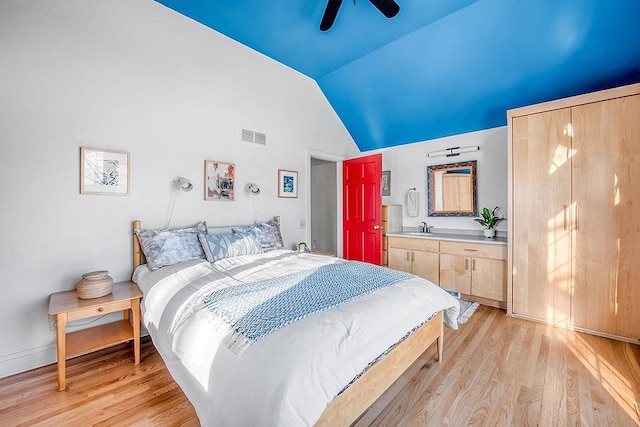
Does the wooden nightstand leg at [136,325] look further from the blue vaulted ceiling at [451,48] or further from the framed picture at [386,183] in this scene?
the framed picture at [386,183]

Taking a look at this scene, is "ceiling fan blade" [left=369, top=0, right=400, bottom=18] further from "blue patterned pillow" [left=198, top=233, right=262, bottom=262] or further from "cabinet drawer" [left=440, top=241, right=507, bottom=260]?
"cabinet drawer" [left=440, top=241, right=507, bottom=260]

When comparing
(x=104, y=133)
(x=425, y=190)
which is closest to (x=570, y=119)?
(x=425, y=190)

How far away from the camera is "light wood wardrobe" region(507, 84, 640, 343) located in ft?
7.73

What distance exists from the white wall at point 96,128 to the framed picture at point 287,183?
1.48 ft

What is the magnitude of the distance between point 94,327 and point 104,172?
136 cm

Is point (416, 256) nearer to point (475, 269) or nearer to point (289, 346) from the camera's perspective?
point (475, 269)

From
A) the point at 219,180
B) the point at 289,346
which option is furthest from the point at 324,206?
the point at 289,346

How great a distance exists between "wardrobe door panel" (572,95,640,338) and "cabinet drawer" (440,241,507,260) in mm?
672

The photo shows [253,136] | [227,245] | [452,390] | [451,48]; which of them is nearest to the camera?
[452,390]

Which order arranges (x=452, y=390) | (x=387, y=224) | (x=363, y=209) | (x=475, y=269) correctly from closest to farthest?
1. (x=452, y=390)
2. (x=475, y=269)
3. (x=387, y=224)
4. (x=363, y=209)

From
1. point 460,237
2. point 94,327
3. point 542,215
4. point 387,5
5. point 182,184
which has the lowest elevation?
point 94,327

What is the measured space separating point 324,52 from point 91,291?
347 cm

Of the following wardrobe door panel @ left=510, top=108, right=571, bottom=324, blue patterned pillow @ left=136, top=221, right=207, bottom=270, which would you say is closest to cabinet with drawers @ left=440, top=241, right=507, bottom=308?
wardrobe door panel @ left=510, top=108, right=571, bottom=324

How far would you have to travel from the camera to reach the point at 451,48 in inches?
115
